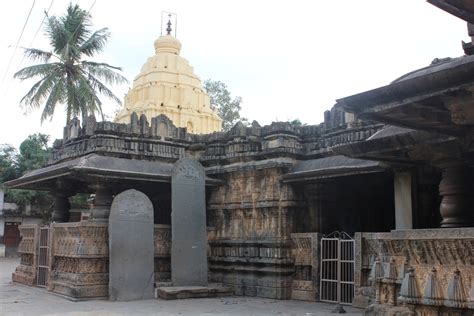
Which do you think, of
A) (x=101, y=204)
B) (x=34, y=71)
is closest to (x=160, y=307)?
(x=101, y=204)

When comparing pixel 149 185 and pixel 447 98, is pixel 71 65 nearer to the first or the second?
pixel 149 185

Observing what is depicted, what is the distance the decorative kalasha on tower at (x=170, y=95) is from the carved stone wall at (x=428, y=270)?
56.8ft

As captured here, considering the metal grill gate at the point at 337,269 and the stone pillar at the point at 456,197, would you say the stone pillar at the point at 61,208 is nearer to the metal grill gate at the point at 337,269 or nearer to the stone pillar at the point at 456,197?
the metal grill gate at the point at 337,269

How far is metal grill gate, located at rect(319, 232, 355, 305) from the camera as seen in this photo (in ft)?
37.2

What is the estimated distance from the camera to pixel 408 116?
20.4ft

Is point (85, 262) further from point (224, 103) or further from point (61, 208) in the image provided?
point (224, 103)

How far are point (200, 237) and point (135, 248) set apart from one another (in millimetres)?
1811

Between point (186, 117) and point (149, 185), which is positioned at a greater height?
point (186, 117)

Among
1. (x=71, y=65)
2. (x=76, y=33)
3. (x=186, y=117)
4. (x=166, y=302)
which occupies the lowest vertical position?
(x=166, y=302)

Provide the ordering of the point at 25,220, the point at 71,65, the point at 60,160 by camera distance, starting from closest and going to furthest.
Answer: the point at 60,160, the point at 71,65, the point at 25,220

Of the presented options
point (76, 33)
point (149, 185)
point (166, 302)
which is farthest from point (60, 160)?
point (76, 33)

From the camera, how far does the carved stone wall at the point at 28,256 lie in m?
14.6

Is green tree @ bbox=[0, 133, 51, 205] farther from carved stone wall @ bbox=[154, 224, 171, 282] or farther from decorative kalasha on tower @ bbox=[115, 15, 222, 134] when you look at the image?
carved stone wall @ bbox=[154, 224, 171, 282]

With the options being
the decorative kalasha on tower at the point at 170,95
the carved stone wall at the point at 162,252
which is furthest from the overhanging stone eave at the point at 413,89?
the decorative kalasha on tower at the point at 170,95
